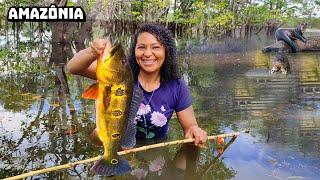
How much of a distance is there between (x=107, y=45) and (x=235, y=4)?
32.5 meters

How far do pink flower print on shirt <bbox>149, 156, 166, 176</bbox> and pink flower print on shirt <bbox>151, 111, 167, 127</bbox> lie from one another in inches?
15.3

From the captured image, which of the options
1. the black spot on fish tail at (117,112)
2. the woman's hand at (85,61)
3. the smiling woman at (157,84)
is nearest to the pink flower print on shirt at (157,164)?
the smiling woman at (157,84)

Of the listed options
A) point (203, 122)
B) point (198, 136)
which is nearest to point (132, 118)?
point (198, 136)

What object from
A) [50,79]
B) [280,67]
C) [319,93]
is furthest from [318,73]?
[50,79]

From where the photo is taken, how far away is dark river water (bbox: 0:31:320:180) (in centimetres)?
385

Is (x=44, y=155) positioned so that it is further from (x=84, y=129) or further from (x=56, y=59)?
(x=56, y=59)

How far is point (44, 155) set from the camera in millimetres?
4359

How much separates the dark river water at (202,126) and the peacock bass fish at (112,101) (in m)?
1.16

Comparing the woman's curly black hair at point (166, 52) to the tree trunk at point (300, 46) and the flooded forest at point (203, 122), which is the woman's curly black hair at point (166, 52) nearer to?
the flooded forest at point (203, 122)

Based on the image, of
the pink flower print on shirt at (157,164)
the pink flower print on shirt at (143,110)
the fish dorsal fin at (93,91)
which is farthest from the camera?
the pink flower print on shirt at (157,164)

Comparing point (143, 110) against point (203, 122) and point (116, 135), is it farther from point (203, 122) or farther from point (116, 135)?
point (203, 122)

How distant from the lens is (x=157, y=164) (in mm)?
3783

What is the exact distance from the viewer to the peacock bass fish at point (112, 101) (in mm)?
1843

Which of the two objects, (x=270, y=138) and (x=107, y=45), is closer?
(x=107, y=45)
